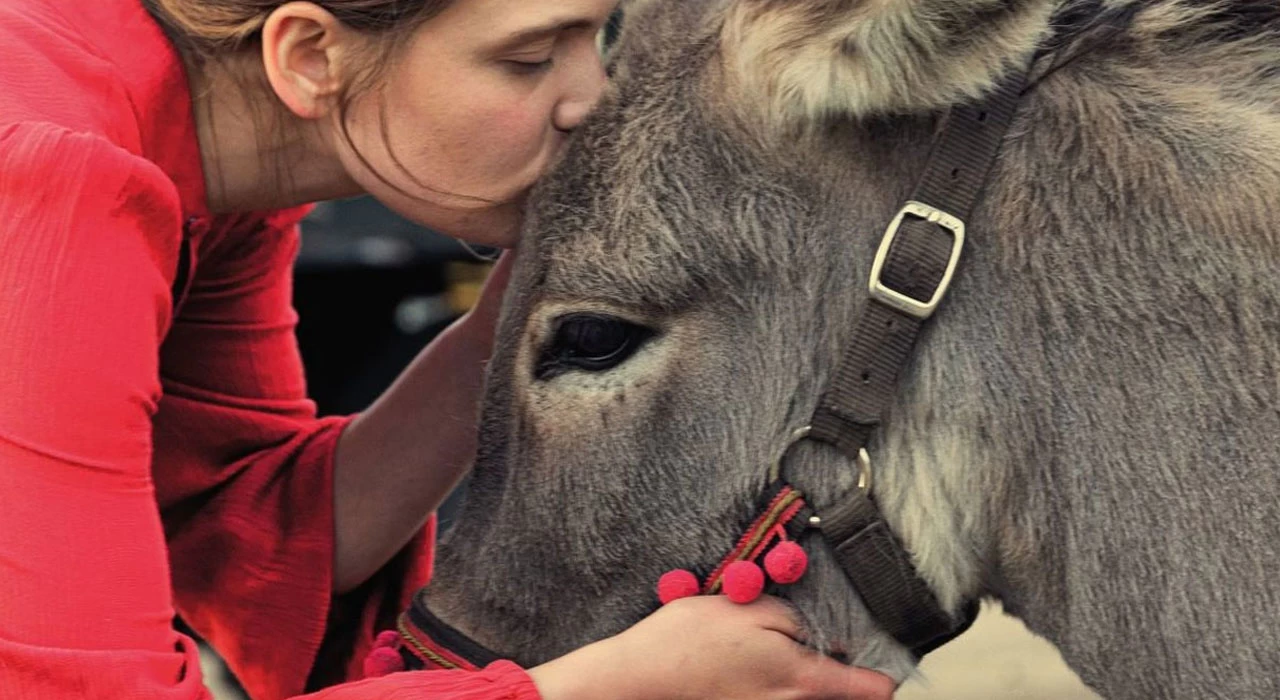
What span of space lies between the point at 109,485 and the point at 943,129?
41.2 inches

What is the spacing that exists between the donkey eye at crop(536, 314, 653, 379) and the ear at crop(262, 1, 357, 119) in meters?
0.44

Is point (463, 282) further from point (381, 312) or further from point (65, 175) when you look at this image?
point (65, 175)

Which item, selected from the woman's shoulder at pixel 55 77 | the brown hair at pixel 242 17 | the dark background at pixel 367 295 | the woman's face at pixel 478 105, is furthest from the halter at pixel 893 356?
the dark background at pixel 367 295

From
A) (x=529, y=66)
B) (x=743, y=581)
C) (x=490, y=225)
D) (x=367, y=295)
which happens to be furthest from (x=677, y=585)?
(x=367, y=295)

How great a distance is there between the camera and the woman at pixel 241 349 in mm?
1755

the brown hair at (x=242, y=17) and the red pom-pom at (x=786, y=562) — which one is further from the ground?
the brown hair at (x=242, y=17)

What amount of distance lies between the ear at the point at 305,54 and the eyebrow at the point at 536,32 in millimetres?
201

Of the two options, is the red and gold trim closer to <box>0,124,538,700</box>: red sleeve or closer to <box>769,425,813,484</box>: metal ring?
<box>769,425,813,484</box>: metal ring

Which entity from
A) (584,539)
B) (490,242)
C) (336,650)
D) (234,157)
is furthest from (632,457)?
(336,650)

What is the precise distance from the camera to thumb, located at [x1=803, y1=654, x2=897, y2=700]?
2064mm

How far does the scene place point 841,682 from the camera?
6.82 ft

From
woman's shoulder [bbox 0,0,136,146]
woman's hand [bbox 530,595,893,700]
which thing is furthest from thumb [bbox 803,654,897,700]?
woman's shoulder [bbox 0,0,136,146]

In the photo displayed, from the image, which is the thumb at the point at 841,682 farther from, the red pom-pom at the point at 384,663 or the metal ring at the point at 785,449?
the red pom-pom at the point at 384,663

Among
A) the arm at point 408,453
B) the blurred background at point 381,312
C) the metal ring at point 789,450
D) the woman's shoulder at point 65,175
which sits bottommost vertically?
the blurred background at point 381,312
